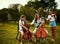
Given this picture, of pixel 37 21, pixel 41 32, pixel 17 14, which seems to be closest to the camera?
pixel 41 32

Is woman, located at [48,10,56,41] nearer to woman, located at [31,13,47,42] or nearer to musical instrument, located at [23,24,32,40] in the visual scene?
woman, located at [31,13,47,42]

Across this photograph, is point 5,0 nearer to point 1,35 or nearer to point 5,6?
point 5,6

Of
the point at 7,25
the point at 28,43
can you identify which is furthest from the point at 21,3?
the point at 28,43

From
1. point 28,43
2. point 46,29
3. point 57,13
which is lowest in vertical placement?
point 28,43

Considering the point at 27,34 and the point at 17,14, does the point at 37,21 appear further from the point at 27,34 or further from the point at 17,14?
the point at 17,14

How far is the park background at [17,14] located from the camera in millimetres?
4312

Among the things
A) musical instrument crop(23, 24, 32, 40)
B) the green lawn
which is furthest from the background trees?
musical instrument crop(23, 24, 32, 40)

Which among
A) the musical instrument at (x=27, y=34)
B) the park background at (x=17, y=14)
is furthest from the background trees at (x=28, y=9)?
the musical instrument at (x=27, y=34)

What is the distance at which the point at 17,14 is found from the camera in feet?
14.4

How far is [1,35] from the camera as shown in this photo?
432 centimetres

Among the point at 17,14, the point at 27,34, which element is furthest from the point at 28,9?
the point at 27,34

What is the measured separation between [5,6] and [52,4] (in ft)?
3.11

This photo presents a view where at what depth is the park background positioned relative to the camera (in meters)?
4.31

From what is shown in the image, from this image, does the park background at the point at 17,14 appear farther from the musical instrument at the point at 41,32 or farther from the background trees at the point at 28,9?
the musical instrument at the point at 41,32
